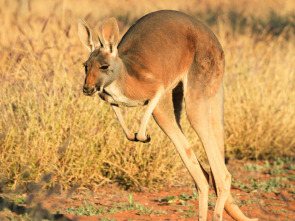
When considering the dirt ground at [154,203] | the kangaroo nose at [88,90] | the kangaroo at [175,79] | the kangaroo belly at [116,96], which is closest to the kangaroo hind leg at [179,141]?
the kangaroo at [175,79]

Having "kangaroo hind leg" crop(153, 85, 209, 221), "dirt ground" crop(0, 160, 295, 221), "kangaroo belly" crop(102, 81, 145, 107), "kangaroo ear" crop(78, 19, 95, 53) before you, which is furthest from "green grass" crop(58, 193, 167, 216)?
"kangaroo ear" crop(78, 19, 95, 53)

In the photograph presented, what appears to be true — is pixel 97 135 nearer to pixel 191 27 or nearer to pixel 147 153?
pixel 147 153

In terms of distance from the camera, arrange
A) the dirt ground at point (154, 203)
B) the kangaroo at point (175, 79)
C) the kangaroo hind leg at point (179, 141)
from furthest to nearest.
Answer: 1. the dirt ground at point (154, 203)
2. the kangaroo hind leg at point (179, 141)
3. the kangaroo at point (175, 79)

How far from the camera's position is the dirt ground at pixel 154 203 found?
5.34 meters

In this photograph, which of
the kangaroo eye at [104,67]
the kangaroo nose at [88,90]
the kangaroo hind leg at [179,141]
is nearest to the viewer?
the kangaroo nose at [88,90]

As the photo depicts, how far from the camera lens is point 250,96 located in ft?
27.2

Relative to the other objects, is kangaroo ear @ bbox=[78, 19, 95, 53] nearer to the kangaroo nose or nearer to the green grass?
the kangaroo nose

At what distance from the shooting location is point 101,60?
3.79 metres

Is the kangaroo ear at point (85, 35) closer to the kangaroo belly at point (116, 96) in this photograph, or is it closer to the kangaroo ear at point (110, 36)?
the kangaroo ear at point (110, 36)

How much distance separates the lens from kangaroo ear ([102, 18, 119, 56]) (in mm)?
3928

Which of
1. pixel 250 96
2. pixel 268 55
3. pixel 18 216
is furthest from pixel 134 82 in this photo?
pixel 268 55

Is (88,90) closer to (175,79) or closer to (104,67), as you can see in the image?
(104,67)

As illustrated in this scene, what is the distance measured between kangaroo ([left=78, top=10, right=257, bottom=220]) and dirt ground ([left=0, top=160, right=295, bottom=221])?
58 cm

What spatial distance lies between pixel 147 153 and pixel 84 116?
2.88ft
